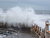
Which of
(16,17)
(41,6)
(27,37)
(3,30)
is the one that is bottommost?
(27,37)

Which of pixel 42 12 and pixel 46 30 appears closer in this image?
pixel 46 30

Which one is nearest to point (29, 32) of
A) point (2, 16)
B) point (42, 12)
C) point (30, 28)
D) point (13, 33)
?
point (30, 28)

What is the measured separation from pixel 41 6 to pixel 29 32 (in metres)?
0.60

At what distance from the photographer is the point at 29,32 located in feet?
6.54

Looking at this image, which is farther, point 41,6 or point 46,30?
point 41,6

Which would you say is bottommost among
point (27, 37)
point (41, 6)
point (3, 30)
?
point (27, 37)

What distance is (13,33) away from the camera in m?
2.01

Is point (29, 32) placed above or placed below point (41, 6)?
below

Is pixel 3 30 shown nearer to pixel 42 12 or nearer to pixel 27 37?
pixel 27 37

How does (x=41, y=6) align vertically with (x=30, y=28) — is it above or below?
above

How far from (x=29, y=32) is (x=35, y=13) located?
1.36ft

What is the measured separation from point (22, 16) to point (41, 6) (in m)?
0.45

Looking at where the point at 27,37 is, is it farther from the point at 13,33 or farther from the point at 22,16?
the point at 22,16

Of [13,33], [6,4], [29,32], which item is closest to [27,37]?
[29,32]
